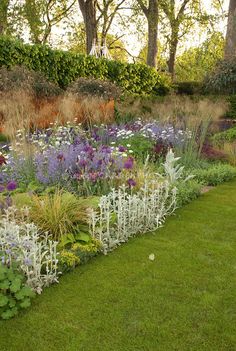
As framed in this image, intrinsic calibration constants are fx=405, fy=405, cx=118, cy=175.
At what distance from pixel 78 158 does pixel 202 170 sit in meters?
2.35

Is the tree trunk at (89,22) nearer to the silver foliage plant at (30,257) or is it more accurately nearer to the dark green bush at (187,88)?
the dark green bush at (187,88)

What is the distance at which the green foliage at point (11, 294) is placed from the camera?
2564 millimetres

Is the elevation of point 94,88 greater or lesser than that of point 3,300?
greater

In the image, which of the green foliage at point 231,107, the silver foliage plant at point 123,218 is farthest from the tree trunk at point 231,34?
the silver foliage plant at point 123,218

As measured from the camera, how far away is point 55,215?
3.60 m

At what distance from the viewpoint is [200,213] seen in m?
4.70

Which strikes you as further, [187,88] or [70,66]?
[187,88]

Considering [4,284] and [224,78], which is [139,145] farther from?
[224,78]

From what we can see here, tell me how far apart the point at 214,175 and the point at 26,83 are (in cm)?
442

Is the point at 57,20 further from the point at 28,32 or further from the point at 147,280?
the point at 147,280

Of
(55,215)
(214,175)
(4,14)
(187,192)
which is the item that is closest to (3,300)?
(55,215)

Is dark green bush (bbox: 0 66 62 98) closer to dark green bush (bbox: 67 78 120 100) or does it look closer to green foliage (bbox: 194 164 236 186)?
dark green bush (bbox: 67 78 120 100)

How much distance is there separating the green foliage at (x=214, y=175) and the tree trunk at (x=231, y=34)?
10182 millimetres

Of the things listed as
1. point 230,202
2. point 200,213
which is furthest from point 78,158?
point 230,202
